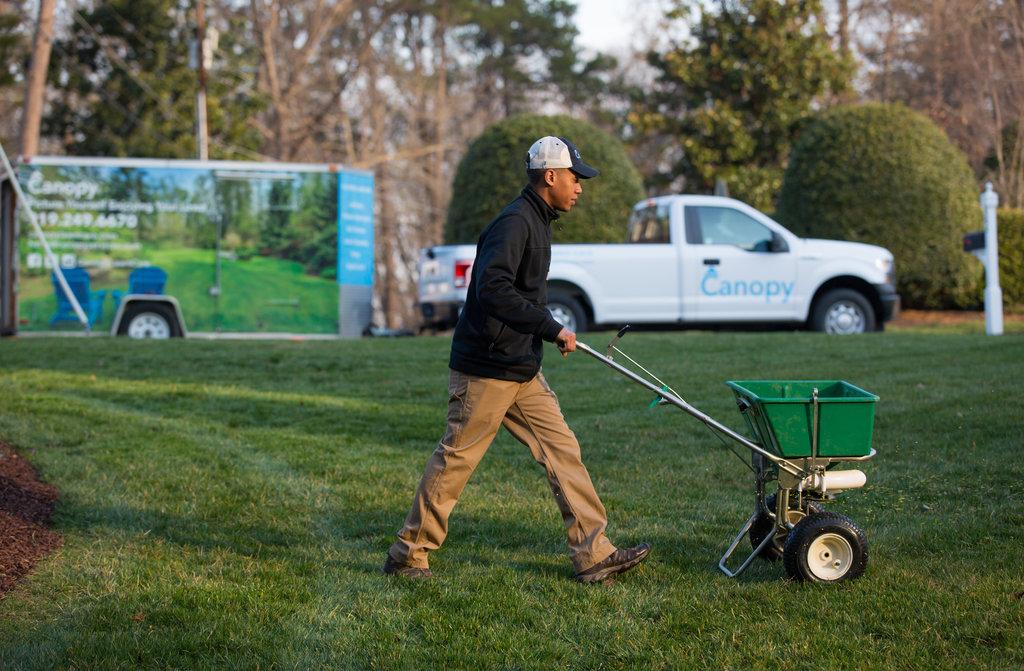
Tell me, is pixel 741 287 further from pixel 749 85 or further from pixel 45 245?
pixel 749 85

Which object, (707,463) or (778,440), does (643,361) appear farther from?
(778,440)

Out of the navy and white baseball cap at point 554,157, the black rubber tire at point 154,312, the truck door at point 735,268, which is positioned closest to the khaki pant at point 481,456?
the navy and white baseball cap at point 554,157

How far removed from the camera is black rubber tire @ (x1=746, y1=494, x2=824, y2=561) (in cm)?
545

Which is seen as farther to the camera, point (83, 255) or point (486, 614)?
point (83, 255)

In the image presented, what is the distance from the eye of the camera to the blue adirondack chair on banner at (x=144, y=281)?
17922 mm

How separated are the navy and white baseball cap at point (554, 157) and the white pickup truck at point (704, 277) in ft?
33.5

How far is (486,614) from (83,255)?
14.7 m

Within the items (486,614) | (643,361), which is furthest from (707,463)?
(643,361)

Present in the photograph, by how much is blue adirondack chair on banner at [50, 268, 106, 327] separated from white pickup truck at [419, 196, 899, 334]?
5.35 metres

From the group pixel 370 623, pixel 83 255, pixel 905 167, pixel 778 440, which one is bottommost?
pixel 370 623

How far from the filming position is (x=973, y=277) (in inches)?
814

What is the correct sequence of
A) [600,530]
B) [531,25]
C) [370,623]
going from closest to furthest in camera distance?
[370,623] < [600,530] < [531,25]

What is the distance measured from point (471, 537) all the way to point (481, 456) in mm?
1032

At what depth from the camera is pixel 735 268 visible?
1585 cm
